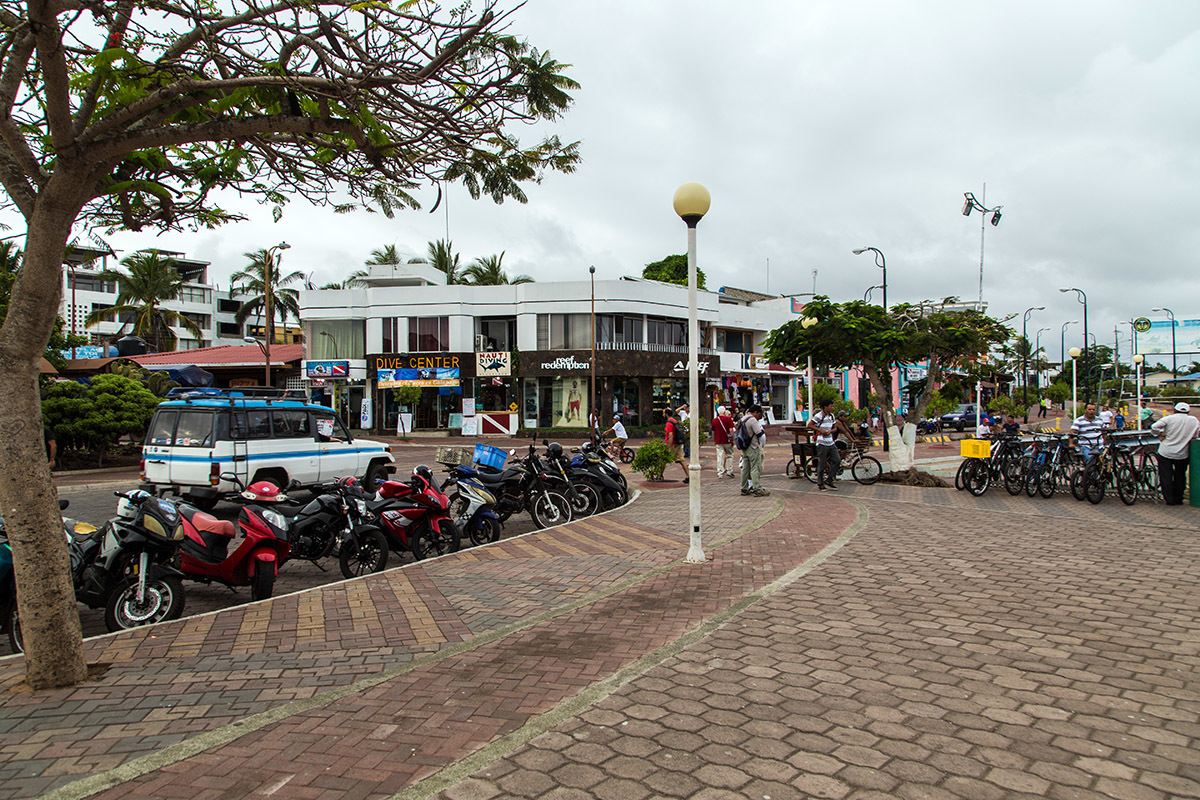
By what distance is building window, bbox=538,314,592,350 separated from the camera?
37.1 m

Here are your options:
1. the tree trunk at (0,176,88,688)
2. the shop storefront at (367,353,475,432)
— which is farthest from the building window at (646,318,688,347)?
the tree trunk at (0,176,88,688)

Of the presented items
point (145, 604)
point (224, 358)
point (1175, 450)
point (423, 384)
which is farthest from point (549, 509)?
point (224, 358)

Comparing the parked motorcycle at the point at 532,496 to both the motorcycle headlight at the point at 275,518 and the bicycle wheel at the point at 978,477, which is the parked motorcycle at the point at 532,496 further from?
the bicycle wheel at the point at 978,477

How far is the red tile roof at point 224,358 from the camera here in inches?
1538

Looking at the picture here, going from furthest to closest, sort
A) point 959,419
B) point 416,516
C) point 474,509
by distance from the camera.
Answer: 1. point 959,419
2. point 474,509
3. point 416,516

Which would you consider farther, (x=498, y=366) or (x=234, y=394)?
(x=498, y=366)

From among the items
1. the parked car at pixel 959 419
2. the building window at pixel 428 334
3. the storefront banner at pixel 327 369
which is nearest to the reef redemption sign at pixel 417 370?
the building window at pixel 428 334

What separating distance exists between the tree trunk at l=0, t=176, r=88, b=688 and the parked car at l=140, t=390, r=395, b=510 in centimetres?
619

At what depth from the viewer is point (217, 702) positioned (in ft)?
14.0

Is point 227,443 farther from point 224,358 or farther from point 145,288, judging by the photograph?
point 145,288

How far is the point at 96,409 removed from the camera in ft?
64.9

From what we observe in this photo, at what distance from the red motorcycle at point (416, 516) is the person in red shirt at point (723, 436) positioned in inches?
372

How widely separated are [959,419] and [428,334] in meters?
30.5

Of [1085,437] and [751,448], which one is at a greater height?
[1085,437]
